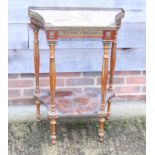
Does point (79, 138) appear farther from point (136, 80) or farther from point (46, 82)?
point (136, 80)

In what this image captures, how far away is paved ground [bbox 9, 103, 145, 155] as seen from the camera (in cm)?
269

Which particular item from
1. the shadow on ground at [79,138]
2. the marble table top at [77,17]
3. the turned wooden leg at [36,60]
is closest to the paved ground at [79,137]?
the shadow on ground at [79,138]

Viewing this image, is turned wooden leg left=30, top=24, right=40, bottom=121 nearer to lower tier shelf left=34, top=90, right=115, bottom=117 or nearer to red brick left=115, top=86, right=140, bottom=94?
lower tier shelf left=34, top=90, right=115, bottom=117

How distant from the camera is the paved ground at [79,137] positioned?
2693 millimetres

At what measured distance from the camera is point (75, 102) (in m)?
2.81

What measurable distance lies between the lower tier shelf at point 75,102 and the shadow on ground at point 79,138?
27 cm

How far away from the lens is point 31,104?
314cm

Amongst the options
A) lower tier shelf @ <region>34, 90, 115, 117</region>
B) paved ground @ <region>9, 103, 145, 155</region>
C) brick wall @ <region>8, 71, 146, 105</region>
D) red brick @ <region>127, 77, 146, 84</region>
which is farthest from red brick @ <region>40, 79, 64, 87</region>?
red brick @ <region>127, 77, 146, 84</region>

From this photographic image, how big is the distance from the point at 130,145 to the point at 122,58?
75 cm

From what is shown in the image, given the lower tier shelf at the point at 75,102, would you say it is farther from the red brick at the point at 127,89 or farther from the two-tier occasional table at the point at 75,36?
the red brick at the point at 127,89

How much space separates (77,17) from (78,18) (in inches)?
0.8

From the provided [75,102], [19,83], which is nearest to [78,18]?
[75,102]

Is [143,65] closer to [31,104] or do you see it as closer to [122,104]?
[122,104]

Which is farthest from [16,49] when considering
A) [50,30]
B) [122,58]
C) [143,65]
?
[143,65]
